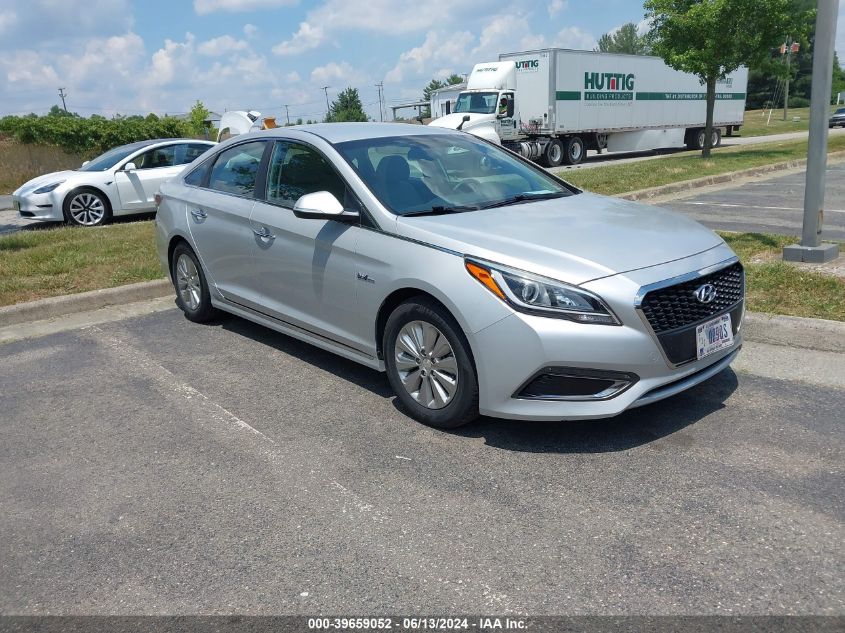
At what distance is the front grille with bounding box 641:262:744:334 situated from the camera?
386cm

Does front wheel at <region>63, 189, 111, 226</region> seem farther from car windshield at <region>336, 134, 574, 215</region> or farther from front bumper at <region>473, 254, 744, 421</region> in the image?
front bumper at <region>473, 254, 744, 421</region>

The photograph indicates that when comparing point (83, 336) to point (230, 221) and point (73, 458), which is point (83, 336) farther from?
point (73, 458)

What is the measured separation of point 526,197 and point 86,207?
10223 mm

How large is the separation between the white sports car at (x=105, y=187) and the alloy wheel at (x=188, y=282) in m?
6.84

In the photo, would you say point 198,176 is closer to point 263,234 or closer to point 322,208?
point 263,234

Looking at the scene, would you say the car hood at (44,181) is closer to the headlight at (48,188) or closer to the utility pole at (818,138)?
the headlight at (48,188)

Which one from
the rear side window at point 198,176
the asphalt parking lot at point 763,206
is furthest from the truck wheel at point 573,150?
the rear side window at point 198,176

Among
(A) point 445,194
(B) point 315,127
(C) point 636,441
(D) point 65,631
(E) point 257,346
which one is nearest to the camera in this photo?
(D) point 65,631

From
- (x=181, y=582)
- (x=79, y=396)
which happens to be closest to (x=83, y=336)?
(x=79, y=396)

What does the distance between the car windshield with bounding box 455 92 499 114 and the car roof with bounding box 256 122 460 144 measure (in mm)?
20195

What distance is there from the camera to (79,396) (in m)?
Answer: 5.20

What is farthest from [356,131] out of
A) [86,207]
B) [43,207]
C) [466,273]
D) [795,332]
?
[43,207]

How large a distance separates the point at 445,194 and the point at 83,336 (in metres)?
3.58

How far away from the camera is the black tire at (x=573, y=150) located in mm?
28031
